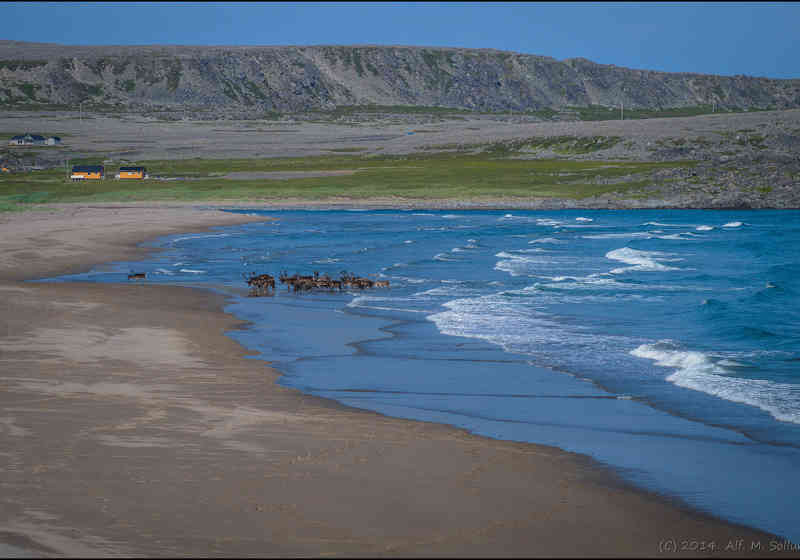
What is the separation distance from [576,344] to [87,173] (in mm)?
91652

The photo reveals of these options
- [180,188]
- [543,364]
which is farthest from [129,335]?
[180,188]

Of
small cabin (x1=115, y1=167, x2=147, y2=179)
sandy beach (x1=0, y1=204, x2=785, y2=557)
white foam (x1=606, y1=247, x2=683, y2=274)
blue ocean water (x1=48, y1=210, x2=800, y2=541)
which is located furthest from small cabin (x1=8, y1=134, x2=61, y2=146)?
sandy beach (x1=0, y1=204, x2=785, y2=557)

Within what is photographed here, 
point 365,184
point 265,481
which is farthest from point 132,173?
point 265,481

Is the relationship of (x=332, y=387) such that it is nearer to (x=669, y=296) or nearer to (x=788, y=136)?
(x=669, y=296)

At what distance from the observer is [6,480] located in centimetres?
866

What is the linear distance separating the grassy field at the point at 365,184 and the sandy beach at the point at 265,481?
2300 inches

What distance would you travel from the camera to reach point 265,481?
29.8 feet

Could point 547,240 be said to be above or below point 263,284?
above

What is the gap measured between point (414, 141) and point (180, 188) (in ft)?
223

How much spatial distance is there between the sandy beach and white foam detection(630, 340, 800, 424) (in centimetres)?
467

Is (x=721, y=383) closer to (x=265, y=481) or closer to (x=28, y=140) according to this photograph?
(x=265, y=481)

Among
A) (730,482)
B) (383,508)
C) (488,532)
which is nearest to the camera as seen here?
(488,532)

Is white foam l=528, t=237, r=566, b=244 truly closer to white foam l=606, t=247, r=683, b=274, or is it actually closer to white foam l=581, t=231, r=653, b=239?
white foam l=581, t=231, r=653, b=239

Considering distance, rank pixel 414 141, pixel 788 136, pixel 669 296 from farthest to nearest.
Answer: pixel 414 141
pixel 788 136
pixel 669 296
